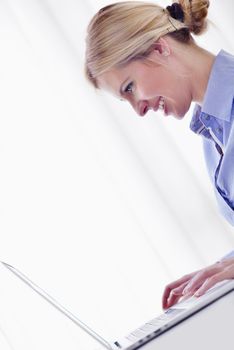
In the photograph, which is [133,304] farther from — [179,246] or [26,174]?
[26,174]

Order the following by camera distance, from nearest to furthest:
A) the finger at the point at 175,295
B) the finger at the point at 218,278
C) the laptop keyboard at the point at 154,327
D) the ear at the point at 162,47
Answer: the laptop keyboard at the point at 154,327, the finger at the point at 218,278, the finger at the point at 175,295, the ear at the point at 162,47

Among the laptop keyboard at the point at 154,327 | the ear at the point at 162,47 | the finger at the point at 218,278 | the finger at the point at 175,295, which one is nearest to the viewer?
the laptop keyboard at the point at 154,327

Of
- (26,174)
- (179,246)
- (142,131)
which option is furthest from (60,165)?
(179,246)

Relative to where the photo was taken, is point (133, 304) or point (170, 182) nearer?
point (133, 304)

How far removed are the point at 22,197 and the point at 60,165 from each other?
13 centimetres

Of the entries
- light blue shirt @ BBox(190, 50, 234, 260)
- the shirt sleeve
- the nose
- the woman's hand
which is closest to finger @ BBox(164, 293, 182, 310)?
the woman's hand

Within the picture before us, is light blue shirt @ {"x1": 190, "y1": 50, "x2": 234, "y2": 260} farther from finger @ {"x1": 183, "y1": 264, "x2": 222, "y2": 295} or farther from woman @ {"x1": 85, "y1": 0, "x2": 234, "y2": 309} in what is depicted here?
finger @ {"x1": 183, "y1": 264, "x2": 222, "y2": 295}

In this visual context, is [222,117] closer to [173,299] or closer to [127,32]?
[127,32]

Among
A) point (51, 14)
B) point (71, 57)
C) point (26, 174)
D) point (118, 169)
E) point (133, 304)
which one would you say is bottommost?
point (133, 304)

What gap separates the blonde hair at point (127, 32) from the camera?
2.93 ft

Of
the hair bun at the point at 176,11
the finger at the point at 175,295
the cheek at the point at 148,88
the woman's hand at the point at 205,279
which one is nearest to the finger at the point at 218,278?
the woman's hand at the point at 205,279

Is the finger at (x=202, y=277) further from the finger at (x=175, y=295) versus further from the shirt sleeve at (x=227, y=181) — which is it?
the shirt sleeve at (x=227, y=181)

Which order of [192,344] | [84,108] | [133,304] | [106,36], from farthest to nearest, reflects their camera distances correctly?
1. [84,108]
2. [133,304]
3. [106,36]
4. [192,344]

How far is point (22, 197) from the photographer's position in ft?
4.12
